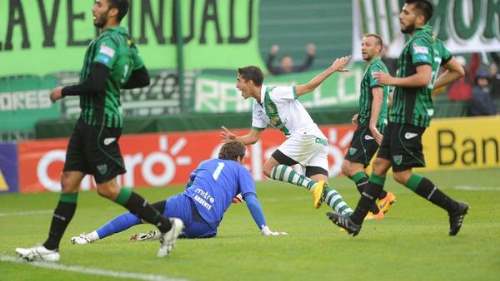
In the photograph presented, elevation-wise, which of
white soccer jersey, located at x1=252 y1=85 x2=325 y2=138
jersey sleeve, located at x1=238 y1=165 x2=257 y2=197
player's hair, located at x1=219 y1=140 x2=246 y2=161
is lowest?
jersey sleeve, located at x1=238 y1=165 x2=257 y2=197

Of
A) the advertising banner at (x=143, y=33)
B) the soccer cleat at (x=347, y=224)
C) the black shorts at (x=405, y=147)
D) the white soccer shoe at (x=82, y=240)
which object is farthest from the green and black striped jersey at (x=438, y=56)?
the advertising banner at (x=143, y=33)

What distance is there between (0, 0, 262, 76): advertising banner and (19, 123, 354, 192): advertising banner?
199cm

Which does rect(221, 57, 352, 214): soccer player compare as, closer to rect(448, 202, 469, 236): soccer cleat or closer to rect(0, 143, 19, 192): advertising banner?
rect(448, 202, 469, 236): soccer cleat

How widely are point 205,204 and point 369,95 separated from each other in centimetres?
320

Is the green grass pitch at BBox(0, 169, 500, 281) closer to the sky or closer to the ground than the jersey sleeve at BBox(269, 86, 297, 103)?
closer to the ground

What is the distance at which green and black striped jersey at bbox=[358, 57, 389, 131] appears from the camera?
14680 mm

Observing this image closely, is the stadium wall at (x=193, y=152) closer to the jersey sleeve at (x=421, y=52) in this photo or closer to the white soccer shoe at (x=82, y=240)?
the white soccer shoe at (x=82, y=240)

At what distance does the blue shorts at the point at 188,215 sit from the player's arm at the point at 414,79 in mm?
2465

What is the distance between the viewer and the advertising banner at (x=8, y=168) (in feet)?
70.7

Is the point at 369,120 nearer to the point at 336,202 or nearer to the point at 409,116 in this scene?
the point at 336,202

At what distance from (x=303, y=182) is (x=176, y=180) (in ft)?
29.2

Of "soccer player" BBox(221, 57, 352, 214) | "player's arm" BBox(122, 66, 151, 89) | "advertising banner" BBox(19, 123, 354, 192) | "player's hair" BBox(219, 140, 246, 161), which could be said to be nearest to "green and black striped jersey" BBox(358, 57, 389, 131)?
"soccer player" BBox(221, 57, 352, 214)

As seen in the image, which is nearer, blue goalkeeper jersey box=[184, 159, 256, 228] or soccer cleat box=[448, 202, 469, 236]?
soccer cleat box=[448, 202, 469, 236]

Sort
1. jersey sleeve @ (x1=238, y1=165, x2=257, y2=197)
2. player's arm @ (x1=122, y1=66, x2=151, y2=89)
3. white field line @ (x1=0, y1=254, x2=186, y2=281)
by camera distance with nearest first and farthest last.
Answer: white field line @ (x1=0, y1=254, x2=186, y2=281) → player's arm @ (x1=122, y1=66, x2=151, y2=89) → jersey sleeve @ (x1=238, y1=165, x2=257, y2=197)
